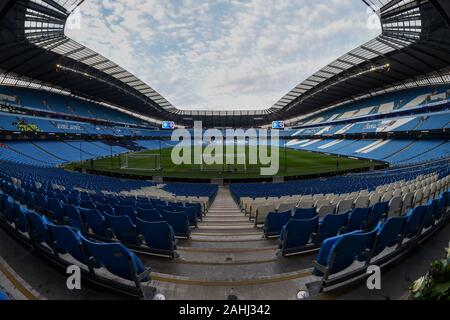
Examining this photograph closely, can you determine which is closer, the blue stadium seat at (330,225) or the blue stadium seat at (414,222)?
the blue stadium seat at (414,222)

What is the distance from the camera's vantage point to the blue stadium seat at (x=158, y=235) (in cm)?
430

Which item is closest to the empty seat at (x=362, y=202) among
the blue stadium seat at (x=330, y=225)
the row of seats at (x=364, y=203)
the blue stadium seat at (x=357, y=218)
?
the row of seats at (x=364, y=203)

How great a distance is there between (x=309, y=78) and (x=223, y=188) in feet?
137

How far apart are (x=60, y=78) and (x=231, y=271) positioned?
2201 inches

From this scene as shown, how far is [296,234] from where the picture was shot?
4426mm

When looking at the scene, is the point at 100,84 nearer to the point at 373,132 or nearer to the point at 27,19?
the point at 27,19

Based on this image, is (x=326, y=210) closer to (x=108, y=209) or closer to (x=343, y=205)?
(x=343, y=205)

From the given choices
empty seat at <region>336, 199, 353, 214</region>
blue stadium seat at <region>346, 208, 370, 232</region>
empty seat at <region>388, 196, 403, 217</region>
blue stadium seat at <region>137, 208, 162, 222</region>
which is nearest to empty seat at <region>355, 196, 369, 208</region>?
empty seat at <region>336, 199, 353, 214</region>

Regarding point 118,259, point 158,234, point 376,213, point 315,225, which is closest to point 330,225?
point 315,225

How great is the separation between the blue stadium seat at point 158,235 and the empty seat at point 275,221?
2.59 metres

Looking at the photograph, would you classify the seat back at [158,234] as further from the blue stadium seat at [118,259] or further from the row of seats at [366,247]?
the row of seats at [366,247]

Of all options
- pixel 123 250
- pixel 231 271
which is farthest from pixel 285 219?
pixel 123 250

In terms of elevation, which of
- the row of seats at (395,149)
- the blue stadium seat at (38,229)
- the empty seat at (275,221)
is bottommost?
the empty seat at (275,221)

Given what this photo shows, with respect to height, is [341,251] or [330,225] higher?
[341,251]
